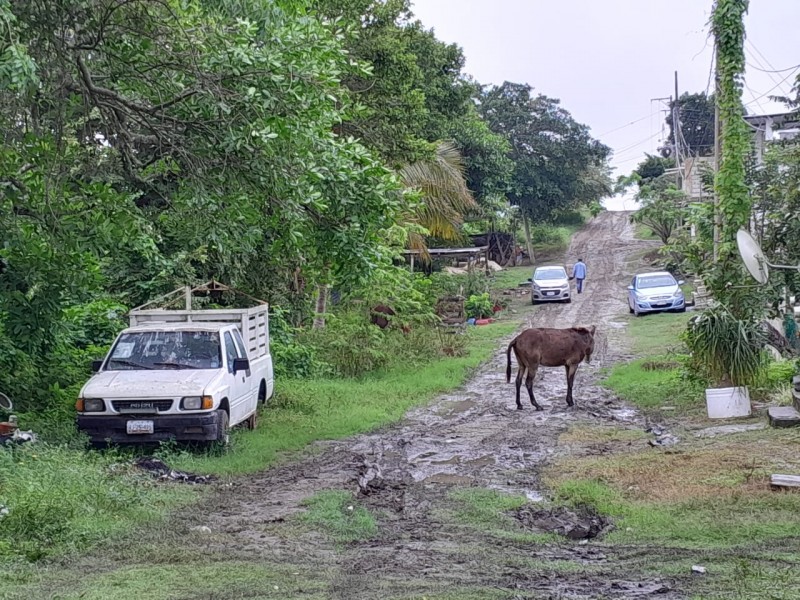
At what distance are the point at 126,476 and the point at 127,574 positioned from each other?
3.19 meters

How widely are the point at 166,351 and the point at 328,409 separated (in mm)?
4274

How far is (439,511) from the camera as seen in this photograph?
8.90 metres

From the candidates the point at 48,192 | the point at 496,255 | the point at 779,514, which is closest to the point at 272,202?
the point at 48,192

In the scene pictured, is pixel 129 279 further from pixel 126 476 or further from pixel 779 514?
pixel 779 514

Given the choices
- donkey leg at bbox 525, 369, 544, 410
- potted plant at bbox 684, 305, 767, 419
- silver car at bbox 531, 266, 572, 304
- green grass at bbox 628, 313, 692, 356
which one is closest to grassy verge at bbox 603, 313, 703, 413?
green grass at bbox 628, 313, 692, 356

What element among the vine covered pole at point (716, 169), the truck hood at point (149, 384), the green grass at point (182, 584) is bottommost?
the green grass at point (182, 584)

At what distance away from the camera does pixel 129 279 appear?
18.2 m

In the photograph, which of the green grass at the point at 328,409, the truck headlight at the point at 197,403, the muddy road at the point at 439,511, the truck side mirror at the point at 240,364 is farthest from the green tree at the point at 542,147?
the truck headlight at the point at 197,403

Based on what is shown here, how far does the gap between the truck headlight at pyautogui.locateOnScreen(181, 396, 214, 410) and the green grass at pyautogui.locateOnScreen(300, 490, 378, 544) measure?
2.18 metres

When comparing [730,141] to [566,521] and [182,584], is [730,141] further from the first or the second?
[182,584]

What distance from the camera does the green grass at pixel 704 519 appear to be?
23.8 feet

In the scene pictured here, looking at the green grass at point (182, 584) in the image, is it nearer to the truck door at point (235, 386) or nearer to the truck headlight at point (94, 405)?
the truck headlight at point (94, 405)

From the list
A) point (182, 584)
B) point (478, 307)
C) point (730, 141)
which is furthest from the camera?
point (478, 307)

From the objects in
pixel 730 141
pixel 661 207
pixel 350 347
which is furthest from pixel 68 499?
pixel 661 207
